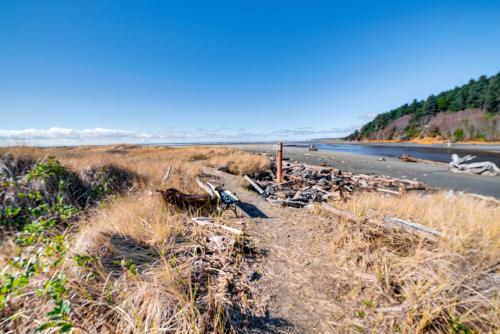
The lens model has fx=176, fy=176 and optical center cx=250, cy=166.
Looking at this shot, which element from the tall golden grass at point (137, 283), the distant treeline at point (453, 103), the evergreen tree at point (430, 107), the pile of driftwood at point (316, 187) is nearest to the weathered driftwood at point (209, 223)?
the tall golden grass at point (137, 283)

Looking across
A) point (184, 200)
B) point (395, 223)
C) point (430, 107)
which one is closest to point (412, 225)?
point (395, 223)

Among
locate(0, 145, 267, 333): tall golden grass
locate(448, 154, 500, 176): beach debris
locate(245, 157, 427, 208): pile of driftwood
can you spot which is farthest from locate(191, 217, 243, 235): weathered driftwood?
locate(448, 154, 500, 176): beach debris

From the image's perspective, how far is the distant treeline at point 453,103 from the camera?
53581mm

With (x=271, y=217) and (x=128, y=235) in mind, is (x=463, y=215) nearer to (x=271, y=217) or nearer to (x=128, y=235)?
(x=271, y=217)

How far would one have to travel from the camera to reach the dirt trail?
207 centimetres

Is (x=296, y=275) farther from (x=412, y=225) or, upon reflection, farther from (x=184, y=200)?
(x=184, y=200)

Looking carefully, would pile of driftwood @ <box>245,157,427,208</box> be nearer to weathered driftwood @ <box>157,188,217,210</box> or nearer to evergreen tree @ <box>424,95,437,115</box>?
weathered driftwood @ <box>157,188,217,210</box>

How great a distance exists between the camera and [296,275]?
2771mm

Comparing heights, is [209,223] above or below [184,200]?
below

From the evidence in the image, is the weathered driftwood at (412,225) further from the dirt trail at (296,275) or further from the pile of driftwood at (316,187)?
the pile of driftwood at (316,187)

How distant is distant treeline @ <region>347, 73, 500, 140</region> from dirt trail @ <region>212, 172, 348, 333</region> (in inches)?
3384

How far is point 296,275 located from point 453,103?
98.8 m

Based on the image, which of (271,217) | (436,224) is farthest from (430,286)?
(271,217)

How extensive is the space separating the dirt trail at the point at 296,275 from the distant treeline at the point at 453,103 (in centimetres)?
8594
